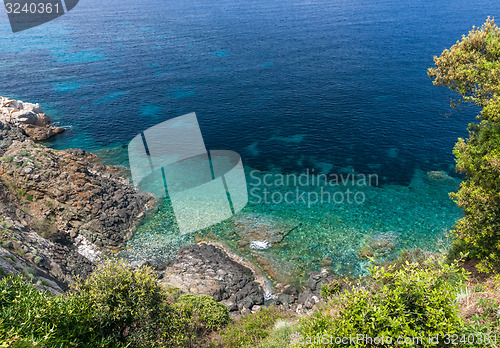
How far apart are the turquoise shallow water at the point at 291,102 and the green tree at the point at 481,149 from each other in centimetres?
1324

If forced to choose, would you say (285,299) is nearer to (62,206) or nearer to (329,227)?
(329,227)

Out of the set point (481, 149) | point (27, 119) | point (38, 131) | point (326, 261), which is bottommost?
point (326, 261)

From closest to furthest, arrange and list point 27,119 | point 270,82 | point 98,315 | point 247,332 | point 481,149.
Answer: point 98,315, point 481,149, point 247,332, point 27,119, point 270,82

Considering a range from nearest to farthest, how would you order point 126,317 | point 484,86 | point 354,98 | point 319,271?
point 126,317 < point 484,86 < point 319,271 < point 354,98

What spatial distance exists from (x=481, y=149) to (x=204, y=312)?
1996cm

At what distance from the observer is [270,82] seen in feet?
237

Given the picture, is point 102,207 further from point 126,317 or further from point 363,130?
point 363,130

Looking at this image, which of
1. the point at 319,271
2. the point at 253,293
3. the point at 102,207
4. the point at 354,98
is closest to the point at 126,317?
the point at 253,293

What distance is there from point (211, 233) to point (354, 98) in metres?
44.4

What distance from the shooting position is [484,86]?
18859mm

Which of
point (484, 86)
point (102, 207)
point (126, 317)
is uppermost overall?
point (484, 86)

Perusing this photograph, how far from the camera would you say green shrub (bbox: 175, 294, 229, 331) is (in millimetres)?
19612

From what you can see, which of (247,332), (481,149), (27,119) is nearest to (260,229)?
(247,332)

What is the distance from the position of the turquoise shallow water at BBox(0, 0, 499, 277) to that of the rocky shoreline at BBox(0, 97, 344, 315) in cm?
214
